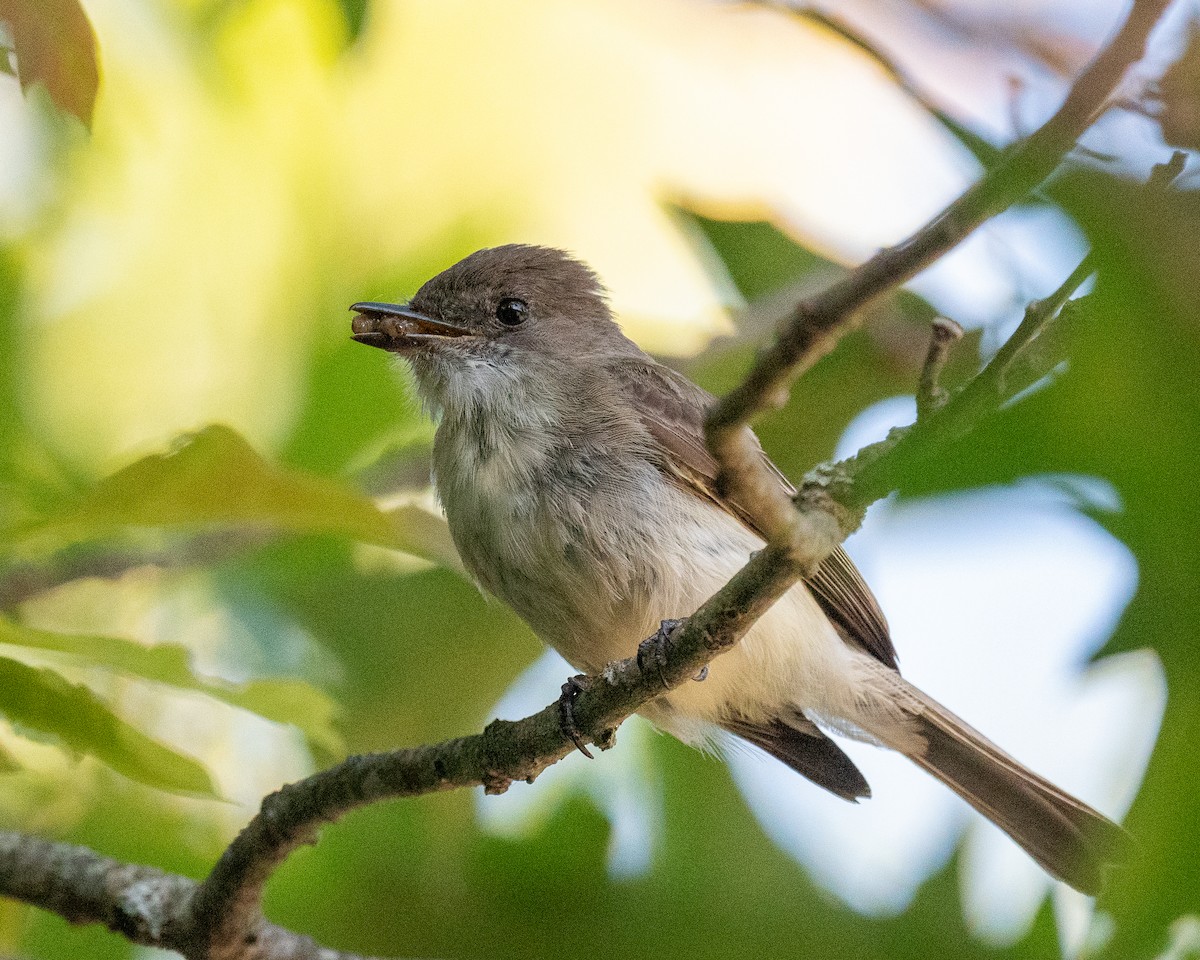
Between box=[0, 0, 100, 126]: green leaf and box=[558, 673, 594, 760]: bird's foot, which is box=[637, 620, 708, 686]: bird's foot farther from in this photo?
box=[0, 0, 100, 126]: green leaf

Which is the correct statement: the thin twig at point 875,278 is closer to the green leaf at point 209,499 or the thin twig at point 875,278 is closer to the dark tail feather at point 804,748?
the green leaf at point 209,499

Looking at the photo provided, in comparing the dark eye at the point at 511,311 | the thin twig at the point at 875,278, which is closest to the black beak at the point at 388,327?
the dark eye at the point at 511,311

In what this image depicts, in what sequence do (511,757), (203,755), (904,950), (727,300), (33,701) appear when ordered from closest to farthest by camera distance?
(33,701)
(511,757)
(904,950)
(203,755)
(727,300)

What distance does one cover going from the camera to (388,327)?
4.12m

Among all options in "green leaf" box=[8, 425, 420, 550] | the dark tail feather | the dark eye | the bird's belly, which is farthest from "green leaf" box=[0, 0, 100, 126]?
the dark tail feather

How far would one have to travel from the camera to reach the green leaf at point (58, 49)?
2197 millimetres

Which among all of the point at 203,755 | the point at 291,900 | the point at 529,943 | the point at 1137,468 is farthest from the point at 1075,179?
the point at 203,755

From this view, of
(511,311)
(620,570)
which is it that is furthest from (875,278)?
(511,311)

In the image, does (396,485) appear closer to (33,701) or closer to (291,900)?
(291,900)

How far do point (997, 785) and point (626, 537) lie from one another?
61.4 inches

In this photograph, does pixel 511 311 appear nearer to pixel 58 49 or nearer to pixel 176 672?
pixel 176 672

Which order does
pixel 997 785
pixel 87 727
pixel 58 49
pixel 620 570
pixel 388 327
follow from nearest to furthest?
pixel 58 49
pixel 87 727
pixel 620 570
pixel 388 327
pixel 997 785

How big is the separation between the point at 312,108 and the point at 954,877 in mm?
3275

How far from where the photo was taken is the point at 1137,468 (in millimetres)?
1298
